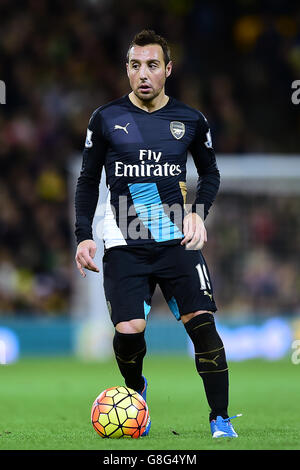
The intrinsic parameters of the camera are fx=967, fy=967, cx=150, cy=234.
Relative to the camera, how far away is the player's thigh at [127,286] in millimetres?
5578

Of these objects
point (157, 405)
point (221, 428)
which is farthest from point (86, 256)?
point (157, 405)

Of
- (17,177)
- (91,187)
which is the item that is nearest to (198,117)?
(91,187)

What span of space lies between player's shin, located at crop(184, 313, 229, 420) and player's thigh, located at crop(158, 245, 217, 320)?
8 centimetres

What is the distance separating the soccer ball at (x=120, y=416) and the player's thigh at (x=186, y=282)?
57 centimetres

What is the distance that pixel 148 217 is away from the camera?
225 inches

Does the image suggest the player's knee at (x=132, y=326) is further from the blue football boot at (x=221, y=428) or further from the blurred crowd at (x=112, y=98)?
the blurred crowd at (x=112, y=98)

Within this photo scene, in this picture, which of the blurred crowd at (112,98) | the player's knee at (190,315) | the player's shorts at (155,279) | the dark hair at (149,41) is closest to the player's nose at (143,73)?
the dark hair at (149,41)

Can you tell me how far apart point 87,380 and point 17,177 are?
Answer: 6.24 meters

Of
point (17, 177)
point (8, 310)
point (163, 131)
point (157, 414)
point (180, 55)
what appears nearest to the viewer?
point (163, 131)

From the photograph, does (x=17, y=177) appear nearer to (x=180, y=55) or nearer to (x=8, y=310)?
(x=8, y=310)

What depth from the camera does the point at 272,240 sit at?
15156 mm

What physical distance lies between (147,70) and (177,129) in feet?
1.30

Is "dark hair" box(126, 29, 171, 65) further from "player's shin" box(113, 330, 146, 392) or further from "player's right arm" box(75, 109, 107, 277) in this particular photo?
"player's shin" box(113, 330, 146, 392)

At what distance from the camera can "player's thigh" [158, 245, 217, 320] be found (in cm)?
554
